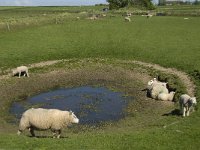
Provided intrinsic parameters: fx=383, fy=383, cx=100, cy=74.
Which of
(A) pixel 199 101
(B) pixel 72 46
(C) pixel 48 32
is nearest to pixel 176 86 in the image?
(A) pixel 199 101

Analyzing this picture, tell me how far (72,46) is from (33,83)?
46.6ft

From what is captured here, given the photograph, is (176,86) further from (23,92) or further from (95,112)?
(23,92)

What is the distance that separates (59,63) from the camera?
41.2m

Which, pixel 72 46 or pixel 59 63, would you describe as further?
pixel 72 46

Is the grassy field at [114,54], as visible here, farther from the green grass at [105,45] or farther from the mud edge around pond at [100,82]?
the mud edge around pond at [100,82]

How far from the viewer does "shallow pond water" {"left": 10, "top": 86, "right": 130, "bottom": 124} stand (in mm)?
26750

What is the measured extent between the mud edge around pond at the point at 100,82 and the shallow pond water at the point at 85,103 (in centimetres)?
77

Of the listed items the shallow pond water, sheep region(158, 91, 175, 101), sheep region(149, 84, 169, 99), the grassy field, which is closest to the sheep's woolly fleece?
the grassy field

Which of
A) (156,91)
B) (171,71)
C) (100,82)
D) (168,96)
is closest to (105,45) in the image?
(100,82)

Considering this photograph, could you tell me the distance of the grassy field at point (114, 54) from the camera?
18047 mm

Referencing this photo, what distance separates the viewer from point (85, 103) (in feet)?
97.2

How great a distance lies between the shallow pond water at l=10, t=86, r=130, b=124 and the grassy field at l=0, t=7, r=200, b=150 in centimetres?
245

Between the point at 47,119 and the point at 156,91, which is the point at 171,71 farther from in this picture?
the point at 47,119

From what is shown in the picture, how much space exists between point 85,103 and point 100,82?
250 inches
